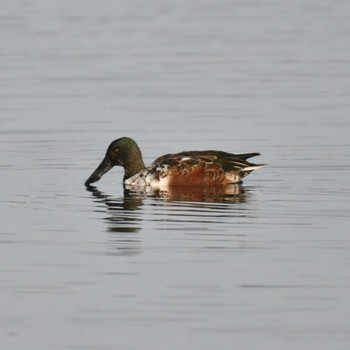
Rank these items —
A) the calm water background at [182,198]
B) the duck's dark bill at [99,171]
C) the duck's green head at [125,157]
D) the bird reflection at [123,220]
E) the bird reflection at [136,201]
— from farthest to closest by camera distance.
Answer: the duck's green head at [125,157], the duck's dark bill at [99,171], the bird reflection at [136,201], the bird reflection at [123,220], the calm water background at [182,198]

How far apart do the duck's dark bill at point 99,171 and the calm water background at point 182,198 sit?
220mm

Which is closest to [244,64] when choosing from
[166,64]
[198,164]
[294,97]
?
[166,64]

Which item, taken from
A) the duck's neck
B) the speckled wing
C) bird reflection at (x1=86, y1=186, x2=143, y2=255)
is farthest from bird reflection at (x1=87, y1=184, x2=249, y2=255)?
the duck's neck

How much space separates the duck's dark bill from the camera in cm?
1617

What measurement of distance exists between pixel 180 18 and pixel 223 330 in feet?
71.3

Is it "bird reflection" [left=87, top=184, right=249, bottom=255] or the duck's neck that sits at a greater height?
the duck's neck

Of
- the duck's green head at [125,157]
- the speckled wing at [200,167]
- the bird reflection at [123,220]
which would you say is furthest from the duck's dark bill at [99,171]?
the speckled wing at [200,167]

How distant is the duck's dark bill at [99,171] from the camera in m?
16.2

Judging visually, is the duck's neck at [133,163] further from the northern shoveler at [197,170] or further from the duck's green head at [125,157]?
the northern shoveler at [197,170]

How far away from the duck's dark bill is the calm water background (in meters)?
0.22

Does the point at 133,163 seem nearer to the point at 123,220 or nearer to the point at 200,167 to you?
the point at 200,167

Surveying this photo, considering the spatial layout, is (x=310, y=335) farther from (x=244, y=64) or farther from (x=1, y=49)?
(x=1, y=49)

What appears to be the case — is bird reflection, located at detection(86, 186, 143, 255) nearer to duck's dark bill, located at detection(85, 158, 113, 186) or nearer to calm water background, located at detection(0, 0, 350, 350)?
calm water background, located at detection(0, 0, 350, 350)

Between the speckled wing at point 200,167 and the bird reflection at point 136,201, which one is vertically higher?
the speckled wing at point 200,167
